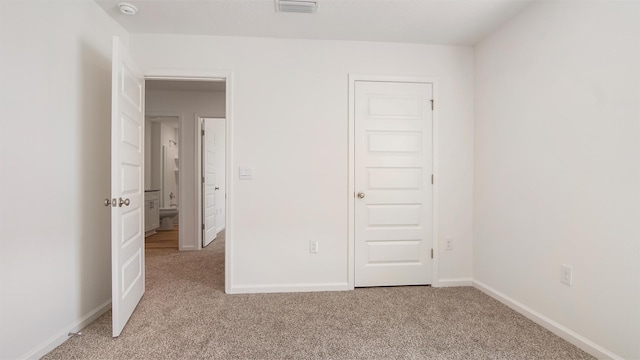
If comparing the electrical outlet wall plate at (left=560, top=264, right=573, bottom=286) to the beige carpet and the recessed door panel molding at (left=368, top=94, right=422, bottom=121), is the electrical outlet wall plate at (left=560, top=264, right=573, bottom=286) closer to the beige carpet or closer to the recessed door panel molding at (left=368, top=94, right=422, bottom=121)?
the beige carpet

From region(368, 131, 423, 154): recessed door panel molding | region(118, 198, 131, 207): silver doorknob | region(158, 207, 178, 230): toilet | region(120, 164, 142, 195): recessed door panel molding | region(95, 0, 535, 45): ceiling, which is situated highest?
region(95, 0, 535, 45): ceiling

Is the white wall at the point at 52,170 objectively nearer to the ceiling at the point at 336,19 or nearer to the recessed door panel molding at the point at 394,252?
the ceiling at the point at 336,19

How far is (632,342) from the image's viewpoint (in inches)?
58.5

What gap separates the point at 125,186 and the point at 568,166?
298 centimetres

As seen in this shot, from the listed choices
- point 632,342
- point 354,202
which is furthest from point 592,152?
point 354,202

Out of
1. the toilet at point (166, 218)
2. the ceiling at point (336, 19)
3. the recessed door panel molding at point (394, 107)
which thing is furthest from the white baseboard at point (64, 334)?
the toilet at point (166, 218)

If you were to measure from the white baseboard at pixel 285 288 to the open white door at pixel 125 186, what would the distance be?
0.82 meters

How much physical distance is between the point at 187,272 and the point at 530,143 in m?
3.43

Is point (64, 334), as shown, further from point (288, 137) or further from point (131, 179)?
point (288, 137)

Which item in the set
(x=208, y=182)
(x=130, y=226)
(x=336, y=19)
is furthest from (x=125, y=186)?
(x=208, y=182)

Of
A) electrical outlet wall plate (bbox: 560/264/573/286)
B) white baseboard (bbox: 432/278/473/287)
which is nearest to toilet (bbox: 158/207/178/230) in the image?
white baseboard (bbox: 432/278/473/287)

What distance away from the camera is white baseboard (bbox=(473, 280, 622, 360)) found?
163cm

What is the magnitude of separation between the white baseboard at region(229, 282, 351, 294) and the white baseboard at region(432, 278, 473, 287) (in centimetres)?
90

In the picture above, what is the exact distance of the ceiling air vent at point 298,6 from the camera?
81.8 inches
